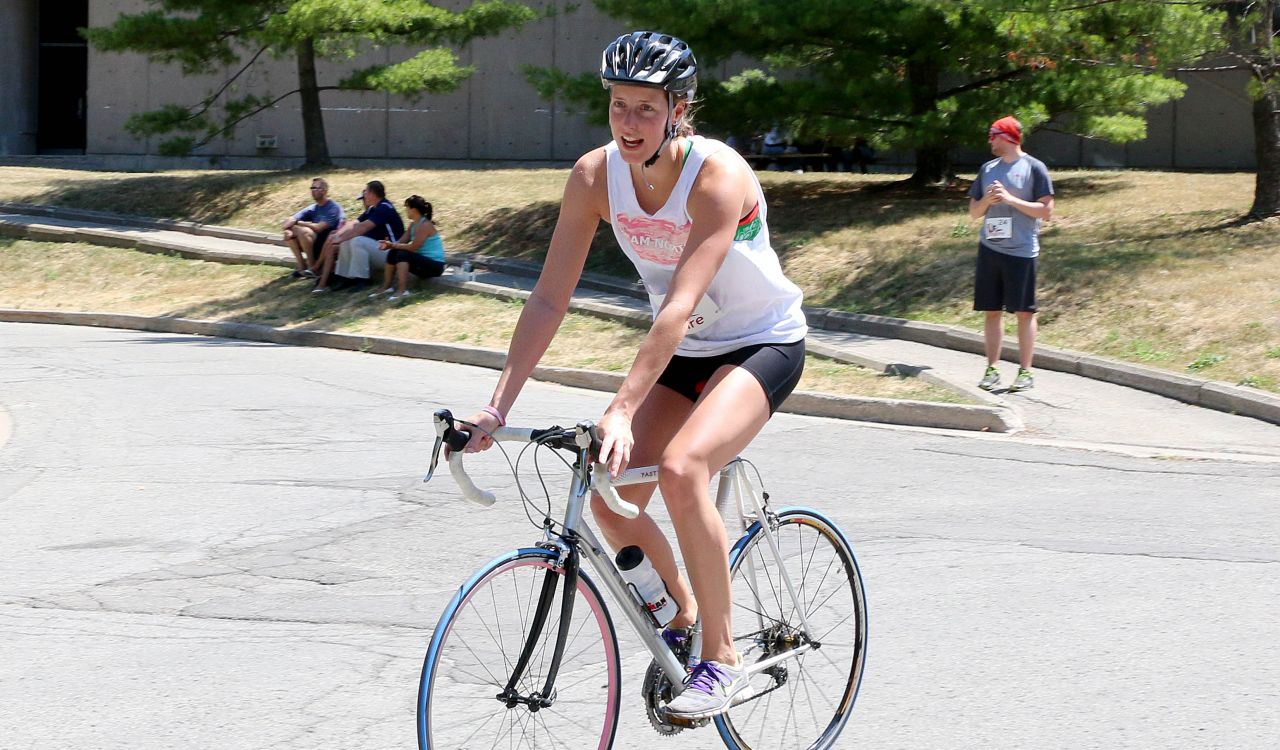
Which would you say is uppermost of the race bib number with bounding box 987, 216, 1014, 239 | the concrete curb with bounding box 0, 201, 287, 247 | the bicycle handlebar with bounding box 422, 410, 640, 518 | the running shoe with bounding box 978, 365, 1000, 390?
the race bib number with bounding box 987, 216, 1014, 239

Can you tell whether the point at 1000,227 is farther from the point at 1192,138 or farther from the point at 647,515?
the point at 1192,138

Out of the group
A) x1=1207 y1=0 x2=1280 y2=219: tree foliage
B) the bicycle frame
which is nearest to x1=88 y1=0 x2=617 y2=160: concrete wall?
x1=1207 y1=0 x2=1280 y2=219: tree foliage

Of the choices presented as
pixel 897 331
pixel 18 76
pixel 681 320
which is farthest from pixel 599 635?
pixel 18 76

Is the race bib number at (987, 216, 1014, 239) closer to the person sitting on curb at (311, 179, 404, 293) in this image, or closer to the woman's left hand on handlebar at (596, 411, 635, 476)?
the person sitting on curb at (311, 179, 404, 293)

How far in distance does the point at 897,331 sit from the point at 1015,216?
2616 millimetres

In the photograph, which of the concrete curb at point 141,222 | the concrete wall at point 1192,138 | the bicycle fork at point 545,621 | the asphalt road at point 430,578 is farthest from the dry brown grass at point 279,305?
the concrete wall at point 1192,138

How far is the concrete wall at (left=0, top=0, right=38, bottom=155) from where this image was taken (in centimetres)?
3195

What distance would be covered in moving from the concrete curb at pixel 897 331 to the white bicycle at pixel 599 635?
611 centimetres

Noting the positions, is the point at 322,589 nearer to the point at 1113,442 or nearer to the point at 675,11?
the point at 1113,442

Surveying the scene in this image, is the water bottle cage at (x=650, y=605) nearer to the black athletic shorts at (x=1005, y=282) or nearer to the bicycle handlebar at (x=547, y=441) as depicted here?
the bicycle handlebar at (x=547, y=441)

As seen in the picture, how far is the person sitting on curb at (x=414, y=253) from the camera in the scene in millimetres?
16578

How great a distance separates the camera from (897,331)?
45.0ft

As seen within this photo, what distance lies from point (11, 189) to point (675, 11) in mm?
12991

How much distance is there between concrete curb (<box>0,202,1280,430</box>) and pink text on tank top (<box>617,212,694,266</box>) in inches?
265
